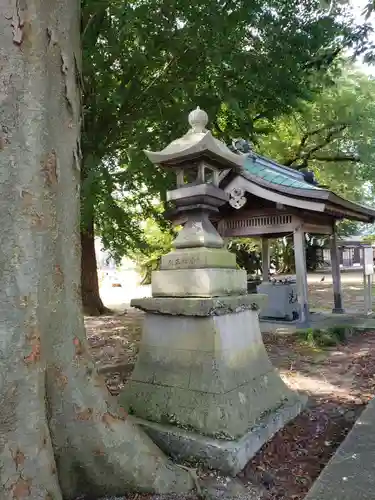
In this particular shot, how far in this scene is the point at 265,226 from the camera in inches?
350

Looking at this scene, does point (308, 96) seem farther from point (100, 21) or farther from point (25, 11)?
point (25, 11)

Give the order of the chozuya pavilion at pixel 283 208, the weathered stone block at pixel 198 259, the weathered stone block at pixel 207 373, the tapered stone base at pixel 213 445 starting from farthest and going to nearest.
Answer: the chozuya pavilion at pixel 283 208 < the weathered stone block at pixel 198 259 < the weathered stone block at pixel 207 373 < the tapered stone base at pixel 213 445

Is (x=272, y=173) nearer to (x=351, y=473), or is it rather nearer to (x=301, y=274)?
(x=301, y=274)

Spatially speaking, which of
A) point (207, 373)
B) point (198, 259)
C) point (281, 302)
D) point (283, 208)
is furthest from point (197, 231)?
point (281, 302)

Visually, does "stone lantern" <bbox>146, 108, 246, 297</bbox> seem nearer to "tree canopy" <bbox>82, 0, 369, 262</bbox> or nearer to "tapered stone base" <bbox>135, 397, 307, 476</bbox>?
"tapered stone base" <bbox>135, 397, 307, 476</bbox>

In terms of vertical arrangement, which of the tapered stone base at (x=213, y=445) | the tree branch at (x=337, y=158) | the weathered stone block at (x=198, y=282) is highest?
the tree branch at (x=337, y=158)

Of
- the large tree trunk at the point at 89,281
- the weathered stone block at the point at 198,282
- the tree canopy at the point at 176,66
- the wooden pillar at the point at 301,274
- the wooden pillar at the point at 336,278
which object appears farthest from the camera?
the large tree trunk at the point at 89,281

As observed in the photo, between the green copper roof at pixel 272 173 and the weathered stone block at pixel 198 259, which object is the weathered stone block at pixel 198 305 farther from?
the green copper roof at pixel 272 173

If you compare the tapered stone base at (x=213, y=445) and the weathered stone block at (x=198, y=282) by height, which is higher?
the weathered stone block at (x=198, y=282)

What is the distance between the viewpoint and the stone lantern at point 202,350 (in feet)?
9.96

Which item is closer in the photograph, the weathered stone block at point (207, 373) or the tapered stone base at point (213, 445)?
the tapered stone base at point (213, 445)

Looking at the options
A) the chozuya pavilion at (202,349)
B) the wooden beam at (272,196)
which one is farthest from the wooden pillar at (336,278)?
the chozuya pavilion at (202,349)

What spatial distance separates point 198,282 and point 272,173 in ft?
19.4

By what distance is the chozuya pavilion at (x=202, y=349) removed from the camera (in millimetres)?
3039
